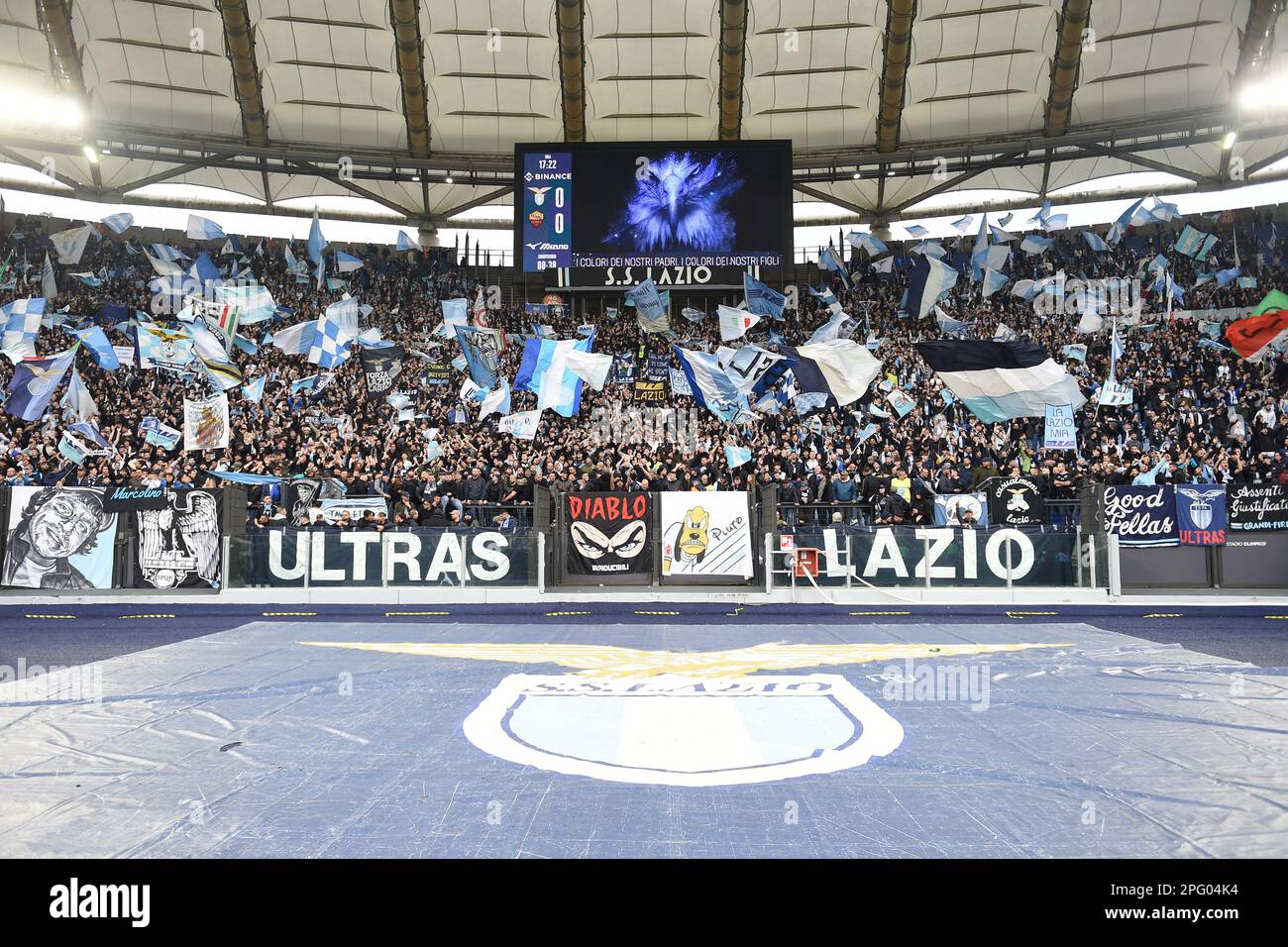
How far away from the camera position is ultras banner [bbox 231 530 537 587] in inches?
735

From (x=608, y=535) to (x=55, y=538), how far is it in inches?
442

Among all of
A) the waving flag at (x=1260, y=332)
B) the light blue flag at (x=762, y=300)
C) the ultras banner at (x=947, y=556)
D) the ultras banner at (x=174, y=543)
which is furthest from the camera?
the light blue flag at (x=762, y=300)

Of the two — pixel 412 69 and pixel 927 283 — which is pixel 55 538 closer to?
pixel 412 69

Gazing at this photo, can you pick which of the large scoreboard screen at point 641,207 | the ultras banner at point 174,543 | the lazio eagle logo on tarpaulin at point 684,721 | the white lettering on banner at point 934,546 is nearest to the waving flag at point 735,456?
the white lettering on banner at point 934,546

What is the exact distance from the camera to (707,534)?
63.1 feet

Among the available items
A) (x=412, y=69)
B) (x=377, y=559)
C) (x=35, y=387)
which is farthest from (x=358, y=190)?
(x=377, y=559)

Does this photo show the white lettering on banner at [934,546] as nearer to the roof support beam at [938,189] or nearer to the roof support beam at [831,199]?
the roof support beam at [938,189]

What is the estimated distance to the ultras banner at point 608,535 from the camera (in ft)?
63.4

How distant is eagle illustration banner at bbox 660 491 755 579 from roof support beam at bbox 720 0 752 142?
69.2 feet

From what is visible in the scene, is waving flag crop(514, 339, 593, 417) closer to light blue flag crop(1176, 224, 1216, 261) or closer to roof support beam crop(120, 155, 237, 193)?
roof support beam crop(120, 155, 237, 193)

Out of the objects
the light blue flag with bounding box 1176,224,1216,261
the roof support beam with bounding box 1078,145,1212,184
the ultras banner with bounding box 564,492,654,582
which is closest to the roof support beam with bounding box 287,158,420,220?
the ultras banner with bounding box 564,492,654,582

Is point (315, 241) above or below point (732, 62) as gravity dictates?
below

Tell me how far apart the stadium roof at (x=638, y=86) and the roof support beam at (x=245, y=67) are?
9cm

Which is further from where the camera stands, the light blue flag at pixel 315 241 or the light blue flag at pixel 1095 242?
the light blue flag at pixel 1095 242
